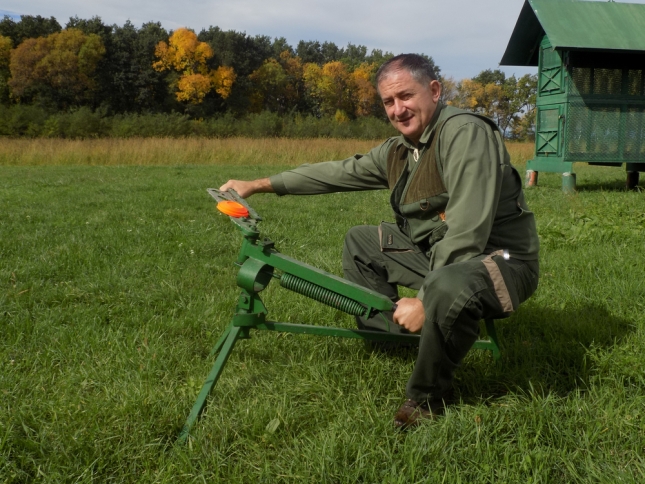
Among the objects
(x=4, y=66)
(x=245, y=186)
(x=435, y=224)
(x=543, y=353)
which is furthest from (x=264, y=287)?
(x=4, y=66)

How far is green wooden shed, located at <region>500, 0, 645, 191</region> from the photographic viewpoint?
38.3 feet

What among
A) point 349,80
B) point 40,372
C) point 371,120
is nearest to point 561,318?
point 40,372

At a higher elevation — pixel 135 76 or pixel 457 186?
pixel 135 76

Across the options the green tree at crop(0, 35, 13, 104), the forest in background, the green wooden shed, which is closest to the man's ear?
the green wooden shed

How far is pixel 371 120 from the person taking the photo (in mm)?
45781

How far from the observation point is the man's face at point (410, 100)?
2.69 meters

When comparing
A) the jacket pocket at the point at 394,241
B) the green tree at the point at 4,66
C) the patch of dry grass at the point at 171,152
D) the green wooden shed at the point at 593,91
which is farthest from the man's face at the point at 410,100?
the green tree at the point at 4,66

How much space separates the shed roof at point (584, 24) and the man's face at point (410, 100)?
9.95 meters

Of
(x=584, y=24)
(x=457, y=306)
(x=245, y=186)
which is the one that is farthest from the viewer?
(x=584, y=24)

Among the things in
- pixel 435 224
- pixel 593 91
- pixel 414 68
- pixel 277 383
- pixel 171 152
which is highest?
pixel 593 91

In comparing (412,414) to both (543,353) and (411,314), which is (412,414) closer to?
(411,314)

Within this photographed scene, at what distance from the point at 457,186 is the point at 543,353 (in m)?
1.28

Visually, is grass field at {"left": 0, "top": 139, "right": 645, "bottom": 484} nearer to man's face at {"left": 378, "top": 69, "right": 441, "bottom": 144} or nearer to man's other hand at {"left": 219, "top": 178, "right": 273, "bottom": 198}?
man's other hand at {"left": 219, "top": 178, "right": 273, "bottom": 198}

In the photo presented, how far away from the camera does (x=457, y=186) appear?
2393 millimetres
